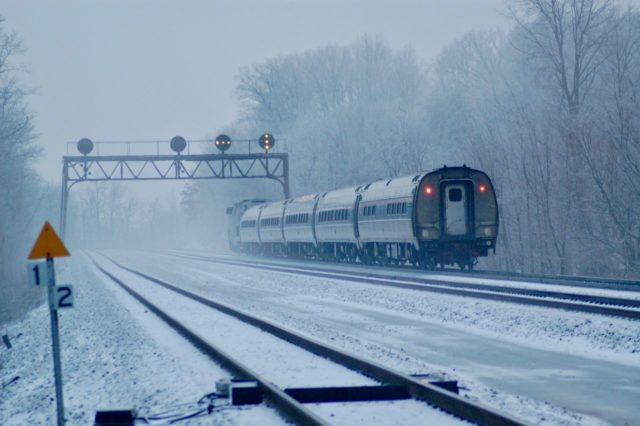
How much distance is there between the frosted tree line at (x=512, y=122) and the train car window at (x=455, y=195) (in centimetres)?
493

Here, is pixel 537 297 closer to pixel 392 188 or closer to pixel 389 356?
pixel 389 356

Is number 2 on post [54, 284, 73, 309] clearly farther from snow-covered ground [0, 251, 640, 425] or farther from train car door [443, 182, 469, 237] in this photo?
train car door [443, 182, 469, 237]

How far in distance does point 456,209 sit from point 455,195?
1.63ft

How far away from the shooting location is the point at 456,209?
31453 millimetres

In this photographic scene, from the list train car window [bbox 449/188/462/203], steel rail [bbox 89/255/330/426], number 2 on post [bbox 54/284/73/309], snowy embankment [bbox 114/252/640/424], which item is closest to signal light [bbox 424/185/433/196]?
train car window [bbox 449/188/462/203]

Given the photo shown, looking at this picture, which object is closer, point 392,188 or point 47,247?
point 47,247

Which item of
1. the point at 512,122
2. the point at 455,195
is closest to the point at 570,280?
the point at 455,195

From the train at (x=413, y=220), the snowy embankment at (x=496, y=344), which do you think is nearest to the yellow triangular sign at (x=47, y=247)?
the snowy embankment at (x=496, y=344)

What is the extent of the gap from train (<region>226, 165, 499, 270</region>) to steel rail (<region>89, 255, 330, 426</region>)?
13515mm

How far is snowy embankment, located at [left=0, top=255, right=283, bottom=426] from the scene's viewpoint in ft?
31.3

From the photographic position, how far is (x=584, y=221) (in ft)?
108

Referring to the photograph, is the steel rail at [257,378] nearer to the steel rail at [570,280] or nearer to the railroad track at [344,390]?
the railroad track at [344,390]

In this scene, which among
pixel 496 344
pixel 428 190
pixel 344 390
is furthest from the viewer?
pixel 428 190

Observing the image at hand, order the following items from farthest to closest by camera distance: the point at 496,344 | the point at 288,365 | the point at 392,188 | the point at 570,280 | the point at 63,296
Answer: the point at 392,188 → the point at 570,280 → the point at 496,344 → the point at 288,365 → the point at 63,296
